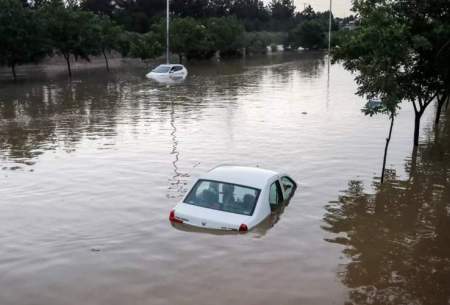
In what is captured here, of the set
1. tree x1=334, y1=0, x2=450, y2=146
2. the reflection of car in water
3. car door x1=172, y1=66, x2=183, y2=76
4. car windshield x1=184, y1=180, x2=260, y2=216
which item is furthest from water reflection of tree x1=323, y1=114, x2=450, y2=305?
car door x1=172, y1=66, x2=183, y2=76

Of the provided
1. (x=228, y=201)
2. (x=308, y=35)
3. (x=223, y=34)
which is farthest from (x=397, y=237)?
(x=308, y=35)

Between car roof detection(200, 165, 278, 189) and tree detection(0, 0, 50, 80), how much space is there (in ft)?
128

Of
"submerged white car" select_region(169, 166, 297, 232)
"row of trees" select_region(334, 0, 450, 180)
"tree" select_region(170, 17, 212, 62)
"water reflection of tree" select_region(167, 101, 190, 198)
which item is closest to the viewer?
"submerged white car" select_region(169, 166, 297, 232)

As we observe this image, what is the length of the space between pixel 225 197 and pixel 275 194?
1.65 metres

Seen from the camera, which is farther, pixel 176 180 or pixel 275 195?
pixel 176 180

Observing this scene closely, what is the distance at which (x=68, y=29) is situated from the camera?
55.2m

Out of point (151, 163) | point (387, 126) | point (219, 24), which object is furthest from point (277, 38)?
point (151, 163)

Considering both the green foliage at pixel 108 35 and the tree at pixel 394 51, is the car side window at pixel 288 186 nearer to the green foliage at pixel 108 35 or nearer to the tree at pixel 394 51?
the tree at pixel 394 51

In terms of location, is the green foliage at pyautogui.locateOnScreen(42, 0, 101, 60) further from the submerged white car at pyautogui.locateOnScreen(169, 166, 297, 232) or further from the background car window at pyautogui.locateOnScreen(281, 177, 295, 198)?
the submerged white car at pyautogui.locateOnScreen(169, 166, 297, 232)

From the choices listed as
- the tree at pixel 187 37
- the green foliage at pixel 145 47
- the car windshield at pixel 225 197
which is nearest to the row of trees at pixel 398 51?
the car windshield at pixel 225 197

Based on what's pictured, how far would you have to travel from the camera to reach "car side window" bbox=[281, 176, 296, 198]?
14.2 metres

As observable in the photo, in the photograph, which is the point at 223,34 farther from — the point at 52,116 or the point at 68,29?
the point at 52,116

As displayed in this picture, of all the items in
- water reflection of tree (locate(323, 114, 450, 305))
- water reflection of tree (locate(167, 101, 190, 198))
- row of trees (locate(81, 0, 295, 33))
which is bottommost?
water reflection of tree (locate(323, 114, 450, 305))

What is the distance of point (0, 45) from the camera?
4659cm
